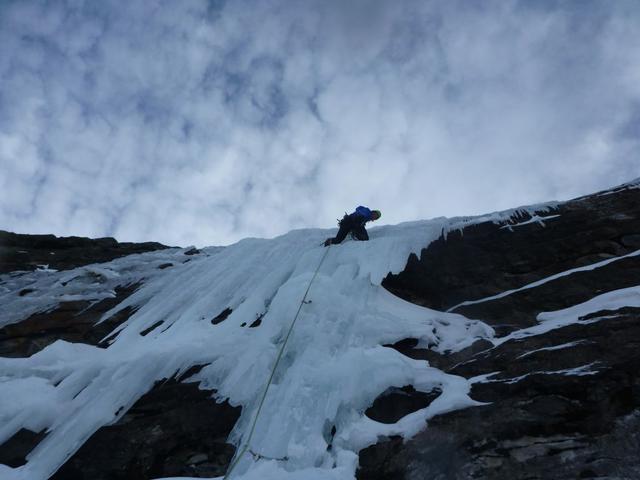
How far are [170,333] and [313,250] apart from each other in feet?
8.49

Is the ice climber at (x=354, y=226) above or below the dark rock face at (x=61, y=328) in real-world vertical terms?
above

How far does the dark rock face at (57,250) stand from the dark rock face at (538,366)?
783cm

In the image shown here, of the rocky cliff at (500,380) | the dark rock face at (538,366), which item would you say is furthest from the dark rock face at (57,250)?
the dark rock face at (538,366)

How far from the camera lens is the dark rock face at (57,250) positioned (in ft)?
36.7

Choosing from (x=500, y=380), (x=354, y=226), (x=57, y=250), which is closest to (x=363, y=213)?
(x=354, y=226)

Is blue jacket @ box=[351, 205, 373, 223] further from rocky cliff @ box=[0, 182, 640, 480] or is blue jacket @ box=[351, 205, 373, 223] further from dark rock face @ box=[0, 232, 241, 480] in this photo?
dark rock face @ box=[0, 232, 241, 480]

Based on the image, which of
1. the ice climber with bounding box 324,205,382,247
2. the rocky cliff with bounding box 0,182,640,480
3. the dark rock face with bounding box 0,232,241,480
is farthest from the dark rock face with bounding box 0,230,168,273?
the dark rock face with bounding box 0,232,241,480

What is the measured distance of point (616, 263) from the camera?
6.12 m

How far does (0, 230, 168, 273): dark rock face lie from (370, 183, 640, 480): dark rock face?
783cm

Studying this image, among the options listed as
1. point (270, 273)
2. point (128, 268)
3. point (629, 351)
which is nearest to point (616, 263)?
point (629, 351)

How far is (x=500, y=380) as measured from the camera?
4465 mm

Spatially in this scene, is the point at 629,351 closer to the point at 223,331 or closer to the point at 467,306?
the point at 467,306

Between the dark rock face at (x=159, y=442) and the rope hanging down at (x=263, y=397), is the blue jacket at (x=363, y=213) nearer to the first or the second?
the rope hanging down at (x=263, y=397)

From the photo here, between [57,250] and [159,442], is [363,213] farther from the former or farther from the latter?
[57,250]
